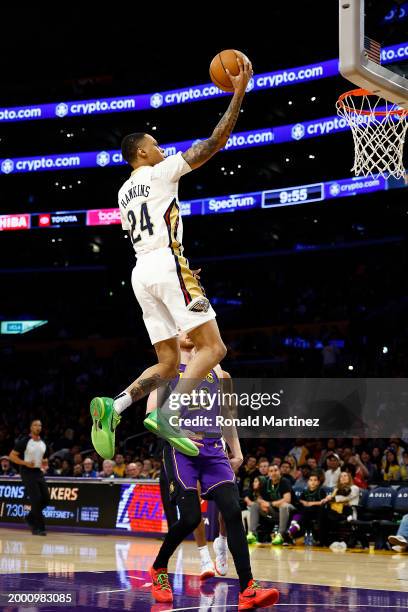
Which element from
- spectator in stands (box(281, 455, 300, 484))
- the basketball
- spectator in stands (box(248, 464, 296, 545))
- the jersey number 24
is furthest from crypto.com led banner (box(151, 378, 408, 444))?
the basketball

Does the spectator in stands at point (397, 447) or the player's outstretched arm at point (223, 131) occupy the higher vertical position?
the player's outstretched arm at point (223, 131)

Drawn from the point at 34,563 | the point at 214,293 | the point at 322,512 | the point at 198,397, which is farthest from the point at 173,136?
the point at 198,397

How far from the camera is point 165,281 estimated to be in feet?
18.0

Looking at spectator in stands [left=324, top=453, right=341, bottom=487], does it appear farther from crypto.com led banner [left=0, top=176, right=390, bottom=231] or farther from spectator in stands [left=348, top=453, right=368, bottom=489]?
crypto.com led banner [left=0, top=176, right=390, bottom=231]

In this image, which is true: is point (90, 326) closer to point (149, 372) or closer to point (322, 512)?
point (322, 512)

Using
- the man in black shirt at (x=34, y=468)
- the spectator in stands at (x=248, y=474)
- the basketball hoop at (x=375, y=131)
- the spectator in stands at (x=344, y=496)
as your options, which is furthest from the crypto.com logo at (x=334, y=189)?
the basketball hoop at (x=375, y=131)

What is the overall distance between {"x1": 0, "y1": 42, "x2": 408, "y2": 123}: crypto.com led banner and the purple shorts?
17.0 metres

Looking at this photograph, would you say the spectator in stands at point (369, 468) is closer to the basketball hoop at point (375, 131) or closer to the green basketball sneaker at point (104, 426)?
the basketball hoop at point (375, 131)

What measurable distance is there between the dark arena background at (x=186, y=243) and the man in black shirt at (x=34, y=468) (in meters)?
0.60

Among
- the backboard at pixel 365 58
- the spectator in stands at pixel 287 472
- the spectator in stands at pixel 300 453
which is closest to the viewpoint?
the backboard at pixel 365 58

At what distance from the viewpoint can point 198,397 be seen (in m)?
6.61

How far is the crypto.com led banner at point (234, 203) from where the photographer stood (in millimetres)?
22806

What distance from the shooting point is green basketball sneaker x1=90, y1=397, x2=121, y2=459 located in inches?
214

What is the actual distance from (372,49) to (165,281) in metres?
2.62
